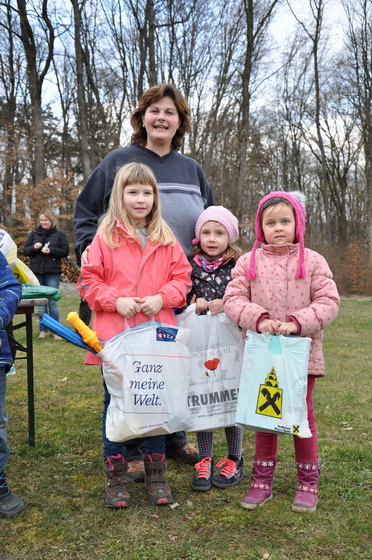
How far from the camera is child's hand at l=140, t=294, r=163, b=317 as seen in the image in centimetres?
261

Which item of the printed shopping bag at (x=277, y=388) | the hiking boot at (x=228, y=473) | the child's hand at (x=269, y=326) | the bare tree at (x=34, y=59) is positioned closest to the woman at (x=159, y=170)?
the hiking boot at (x=228, y=473)

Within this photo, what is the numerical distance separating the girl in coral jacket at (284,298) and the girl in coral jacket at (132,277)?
351 millimetres

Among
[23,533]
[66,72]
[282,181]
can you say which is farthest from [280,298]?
[282,181]

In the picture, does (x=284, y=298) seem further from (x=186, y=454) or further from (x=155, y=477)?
(x=186, y=454)

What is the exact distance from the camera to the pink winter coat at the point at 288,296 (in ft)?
8.44

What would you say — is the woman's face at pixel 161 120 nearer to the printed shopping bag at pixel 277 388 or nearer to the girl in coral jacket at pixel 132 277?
the girl in coral jacket at pixel 132 277

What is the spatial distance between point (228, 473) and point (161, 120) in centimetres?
217

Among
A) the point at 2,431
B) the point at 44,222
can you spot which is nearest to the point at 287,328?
the point at 2,431

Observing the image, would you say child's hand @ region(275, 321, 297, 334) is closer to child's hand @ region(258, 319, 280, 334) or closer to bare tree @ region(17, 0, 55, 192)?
child's hand @ region(258, 319, 280, 334)

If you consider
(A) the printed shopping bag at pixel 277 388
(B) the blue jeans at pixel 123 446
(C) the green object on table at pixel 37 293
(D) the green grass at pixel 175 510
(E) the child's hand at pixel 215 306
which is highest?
(C) the green object on table at pixel 37 293

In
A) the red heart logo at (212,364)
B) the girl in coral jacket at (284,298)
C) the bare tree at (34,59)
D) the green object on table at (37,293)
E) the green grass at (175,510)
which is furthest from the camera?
the bare tree at (34,59)

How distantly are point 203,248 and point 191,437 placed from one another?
5.57ft

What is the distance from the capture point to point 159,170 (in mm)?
3104

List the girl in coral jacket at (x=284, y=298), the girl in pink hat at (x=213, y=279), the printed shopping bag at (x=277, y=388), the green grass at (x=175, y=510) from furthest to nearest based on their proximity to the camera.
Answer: the girl in pink hat at (x=213, y=279)
the girl in coral jacket at (x=284, y=298)
the printed shopping bag at (x=277, y=388)
the green grass at (x=175, y=510)
